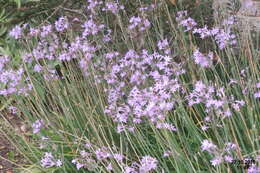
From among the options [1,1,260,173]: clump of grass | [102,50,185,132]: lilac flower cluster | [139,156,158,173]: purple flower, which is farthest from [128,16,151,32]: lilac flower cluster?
[139,156,158,173]: purple flower

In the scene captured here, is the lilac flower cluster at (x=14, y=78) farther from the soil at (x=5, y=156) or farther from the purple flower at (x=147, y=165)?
the purple flower at (x=147, y=165)

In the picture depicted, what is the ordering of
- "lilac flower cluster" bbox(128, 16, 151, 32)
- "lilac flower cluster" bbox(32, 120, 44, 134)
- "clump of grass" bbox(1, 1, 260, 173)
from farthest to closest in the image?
"lilac flower cluster" bbox(128, 16, 151, 32), "lilac flower cluster" bbox(32, 120, 44, 134), "clump of grass" bbox(1, 1, 260, 173)

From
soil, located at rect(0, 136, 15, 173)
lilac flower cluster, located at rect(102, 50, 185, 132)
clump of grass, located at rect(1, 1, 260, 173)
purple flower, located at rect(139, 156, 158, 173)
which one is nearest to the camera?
purple flower, located at rect(139, 156, 158, 173)

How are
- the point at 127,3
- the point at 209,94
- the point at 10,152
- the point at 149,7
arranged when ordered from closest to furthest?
the point at 209,94 < the point at 10,152 < the point at 149,7 < the point at 127,3

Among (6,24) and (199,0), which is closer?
(199,0)

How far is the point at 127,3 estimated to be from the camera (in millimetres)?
4516

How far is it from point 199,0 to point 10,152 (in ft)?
8.00

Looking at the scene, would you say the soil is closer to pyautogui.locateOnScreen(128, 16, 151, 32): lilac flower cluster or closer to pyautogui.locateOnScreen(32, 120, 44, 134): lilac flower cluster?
pyautogui.locateOnScreen(32, 120, 44, 134): lilac flower cluster

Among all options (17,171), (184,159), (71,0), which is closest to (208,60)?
(184,159)

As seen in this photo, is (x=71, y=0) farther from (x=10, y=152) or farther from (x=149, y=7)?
(x=10, y=152)

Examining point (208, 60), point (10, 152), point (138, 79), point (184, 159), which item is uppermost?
point (208, 60)

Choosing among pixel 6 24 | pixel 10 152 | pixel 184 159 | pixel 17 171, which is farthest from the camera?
pixel 6 24

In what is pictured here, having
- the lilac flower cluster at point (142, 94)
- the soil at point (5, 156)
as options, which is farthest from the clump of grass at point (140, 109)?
the soil at point (5, 156)

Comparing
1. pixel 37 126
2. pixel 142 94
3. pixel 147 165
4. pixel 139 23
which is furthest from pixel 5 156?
pixel 147 165
